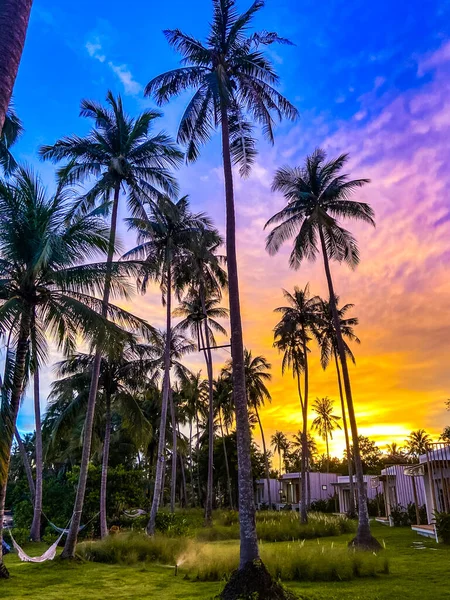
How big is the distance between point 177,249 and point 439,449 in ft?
44.5

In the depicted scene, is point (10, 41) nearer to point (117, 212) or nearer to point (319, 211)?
point (117, 212)

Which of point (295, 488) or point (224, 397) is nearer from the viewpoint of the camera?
point (224, 397)

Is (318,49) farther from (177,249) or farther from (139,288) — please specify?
(139,288)

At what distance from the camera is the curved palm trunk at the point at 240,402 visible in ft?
28.2

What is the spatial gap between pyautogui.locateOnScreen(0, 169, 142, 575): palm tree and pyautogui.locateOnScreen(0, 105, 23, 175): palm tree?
5253 millimetres

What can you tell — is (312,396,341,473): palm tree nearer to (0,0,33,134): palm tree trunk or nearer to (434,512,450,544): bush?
(434,512,450,544): bush

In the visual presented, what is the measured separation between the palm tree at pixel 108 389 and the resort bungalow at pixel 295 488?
23284mm

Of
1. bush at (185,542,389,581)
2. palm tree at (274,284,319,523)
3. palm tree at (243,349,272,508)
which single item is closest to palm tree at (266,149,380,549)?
palm tree at (274,284,319,523)

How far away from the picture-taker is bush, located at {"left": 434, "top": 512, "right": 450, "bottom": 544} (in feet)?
51.4

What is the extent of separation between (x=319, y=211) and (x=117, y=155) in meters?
8.00

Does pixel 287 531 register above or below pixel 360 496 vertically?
below

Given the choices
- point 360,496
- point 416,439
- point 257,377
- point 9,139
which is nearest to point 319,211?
point 360,496

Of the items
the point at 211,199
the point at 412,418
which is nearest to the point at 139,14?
the point at 211,199

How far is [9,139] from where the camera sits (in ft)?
55.3
